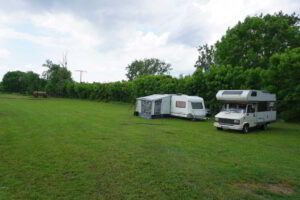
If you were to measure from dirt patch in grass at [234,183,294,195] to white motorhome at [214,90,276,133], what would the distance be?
9336mm

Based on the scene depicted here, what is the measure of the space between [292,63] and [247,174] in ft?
47.8

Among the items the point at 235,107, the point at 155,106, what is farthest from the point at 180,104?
the point at 235,107

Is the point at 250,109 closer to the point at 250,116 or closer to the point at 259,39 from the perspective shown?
the point at 250,116

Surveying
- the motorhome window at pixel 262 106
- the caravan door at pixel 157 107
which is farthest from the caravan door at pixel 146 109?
the motorhome window at pixel 262 106

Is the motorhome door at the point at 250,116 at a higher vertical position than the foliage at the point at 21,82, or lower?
lower

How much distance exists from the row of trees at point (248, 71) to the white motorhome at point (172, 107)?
11.2 feet

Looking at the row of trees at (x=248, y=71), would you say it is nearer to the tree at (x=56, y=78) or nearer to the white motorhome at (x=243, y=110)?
the white motorhome at (x=243, y=110)

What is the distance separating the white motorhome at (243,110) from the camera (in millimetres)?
15852

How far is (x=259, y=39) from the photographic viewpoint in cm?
3136

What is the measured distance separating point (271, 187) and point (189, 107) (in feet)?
52.9

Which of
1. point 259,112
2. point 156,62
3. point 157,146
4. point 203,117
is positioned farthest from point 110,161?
point 156,62

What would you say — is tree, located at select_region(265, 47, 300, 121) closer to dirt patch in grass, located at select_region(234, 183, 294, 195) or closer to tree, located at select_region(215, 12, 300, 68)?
tree, located at select_region(215, 12, 300, 68)

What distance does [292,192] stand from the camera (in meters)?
6.11

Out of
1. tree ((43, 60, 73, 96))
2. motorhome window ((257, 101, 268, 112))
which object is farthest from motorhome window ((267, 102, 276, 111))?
tree ((43, 60, 73, 96))
